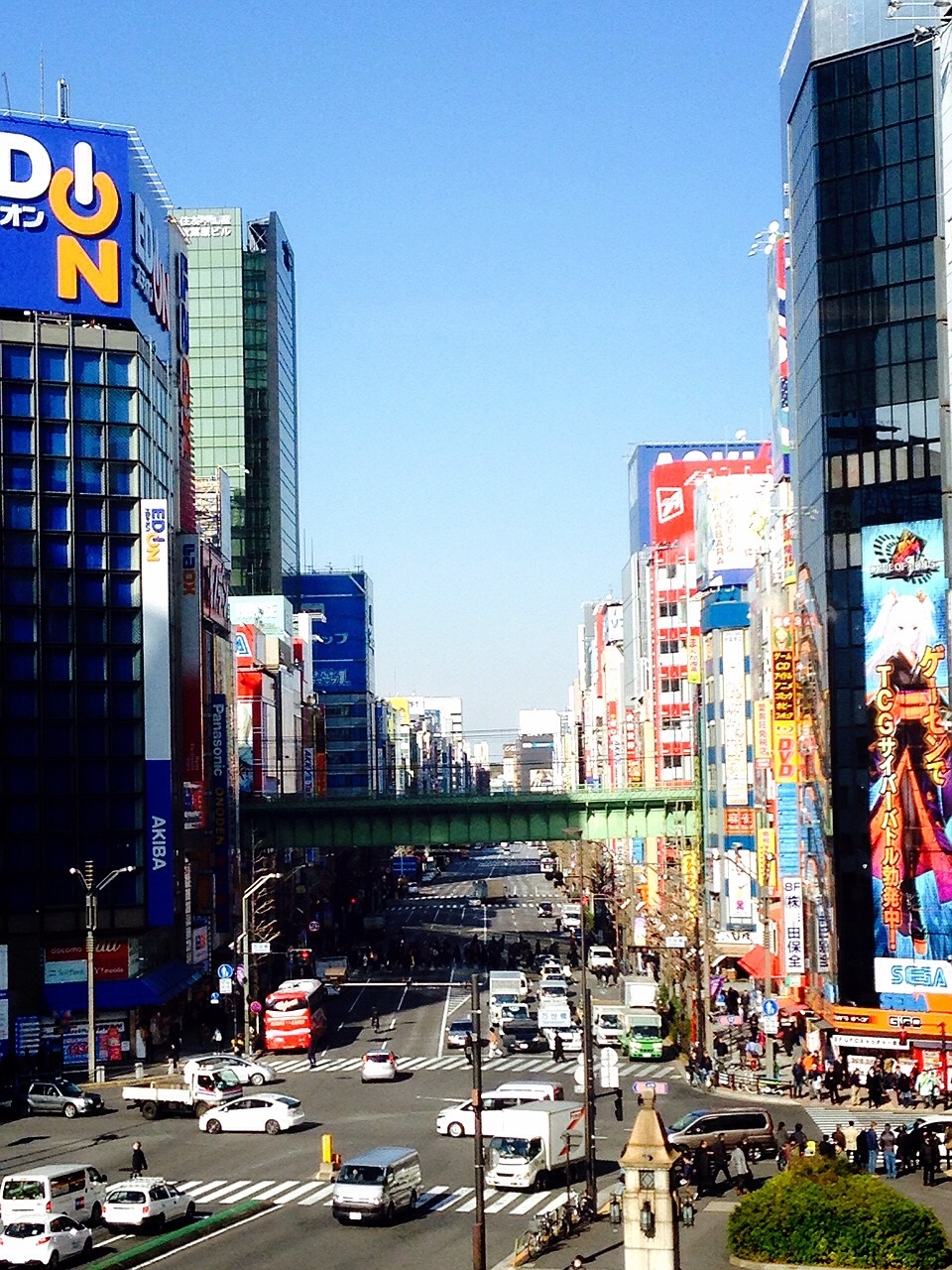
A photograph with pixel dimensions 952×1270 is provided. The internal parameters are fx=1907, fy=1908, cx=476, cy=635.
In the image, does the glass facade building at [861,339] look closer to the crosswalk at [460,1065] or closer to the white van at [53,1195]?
the crosswalk at [460,1065]

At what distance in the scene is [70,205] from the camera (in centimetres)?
8438

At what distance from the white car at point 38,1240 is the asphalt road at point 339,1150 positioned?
241cm

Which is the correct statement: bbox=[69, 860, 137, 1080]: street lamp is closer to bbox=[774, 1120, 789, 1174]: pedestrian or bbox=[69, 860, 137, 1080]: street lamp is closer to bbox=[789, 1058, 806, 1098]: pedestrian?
bbox=[789, 1058, 806, 1098]: pedestrian

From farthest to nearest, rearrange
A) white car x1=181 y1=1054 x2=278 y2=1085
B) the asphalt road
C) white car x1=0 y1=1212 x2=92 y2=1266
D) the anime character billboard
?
white car x1=181 y1=1054 x2=278 y2=1085
the anime character billboard
the asphalt road
white car x1=0 y1=1212 x2=92 y2=1266

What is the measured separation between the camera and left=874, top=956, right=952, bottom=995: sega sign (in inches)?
2741

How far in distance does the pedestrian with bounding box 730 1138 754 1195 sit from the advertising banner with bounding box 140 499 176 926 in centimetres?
3816

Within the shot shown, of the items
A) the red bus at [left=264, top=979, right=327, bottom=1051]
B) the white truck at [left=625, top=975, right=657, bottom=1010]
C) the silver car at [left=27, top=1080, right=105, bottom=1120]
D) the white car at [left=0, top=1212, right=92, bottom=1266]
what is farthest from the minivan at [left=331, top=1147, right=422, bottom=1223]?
the white truck at [left=625, top=975, right=657, bottom=1010]

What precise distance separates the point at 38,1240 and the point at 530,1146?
14.4 meters

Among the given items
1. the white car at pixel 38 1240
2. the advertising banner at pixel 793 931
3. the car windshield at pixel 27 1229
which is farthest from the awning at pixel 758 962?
the car windshield at pixel 27 1229

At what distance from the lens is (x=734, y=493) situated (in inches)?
4658

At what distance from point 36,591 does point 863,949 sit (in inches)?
1485

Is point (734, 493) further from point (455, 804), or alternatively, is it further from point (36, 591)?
point (36, 591)

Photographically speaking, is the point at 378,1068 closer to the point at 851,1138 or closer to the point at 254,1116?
the point at 254,1116

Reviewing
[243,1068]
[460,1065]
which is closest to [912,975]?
[460,1065]
